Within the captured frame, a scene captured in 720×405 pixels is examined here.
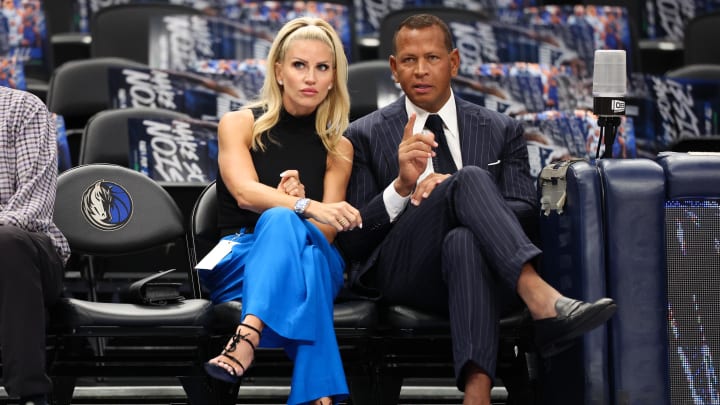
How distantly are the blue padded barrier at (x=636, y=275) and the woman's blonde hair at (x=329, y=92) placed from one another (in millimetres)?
830

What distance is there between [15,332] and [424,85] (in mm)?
1340

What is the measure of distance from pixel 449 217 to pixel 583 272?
367 millimetres

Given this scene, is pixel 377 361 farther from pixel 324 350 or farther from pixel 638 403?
pixel 638 403

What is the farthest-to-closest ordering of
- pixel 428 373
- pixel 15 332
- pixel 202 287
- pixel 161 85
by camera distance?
1. pixel 161 85
2. pixel 202 287
3. pixel 428 373
4. pixel 15 332

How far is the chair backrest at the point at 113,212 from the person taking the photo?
3336mm

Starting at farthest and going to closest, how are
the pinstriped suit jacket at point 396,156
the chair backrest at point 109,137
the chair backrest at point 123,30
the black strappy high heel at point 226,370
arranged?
1. the chair backrest at point 123,30
2. the chair backrest at point 109,137
3. the pinstriped suit jacket at point 396,156
4. the black strappy high heel at point 226,370

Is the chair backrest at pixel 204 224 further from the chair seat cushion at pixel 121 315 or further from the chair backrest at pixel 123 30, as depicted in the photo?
the chair backrest at pixel 123 30

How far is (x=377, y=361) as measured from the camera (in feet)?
10.1

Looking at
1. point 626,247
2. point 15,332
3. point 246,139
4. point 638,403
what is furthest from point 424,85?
point 15,332

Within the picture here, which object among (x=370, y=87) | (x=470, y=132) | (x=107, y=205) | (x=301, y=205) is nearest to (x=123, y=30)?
(x=370, y=87)

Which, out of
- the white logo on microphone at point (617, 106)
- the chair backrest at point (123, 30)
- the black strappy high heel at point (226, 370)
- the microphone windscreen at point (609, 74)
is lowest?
the black strappy high heel at point (226, 370)

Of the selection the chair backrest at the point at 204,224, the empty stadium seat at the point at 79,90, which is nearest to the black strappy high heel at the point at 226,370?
the chair backrest at the point at 204,224

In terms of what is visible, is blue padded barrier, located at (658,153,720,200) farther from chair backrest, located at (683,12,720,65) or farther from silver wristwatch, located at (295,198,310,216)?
chair backrest, located at (683,12,720,65)

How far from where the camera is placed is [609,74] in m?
3.11
